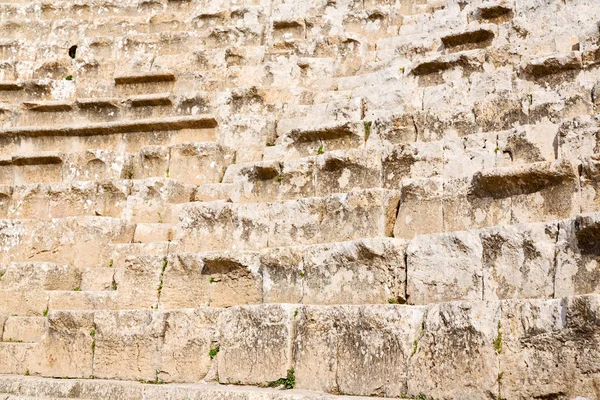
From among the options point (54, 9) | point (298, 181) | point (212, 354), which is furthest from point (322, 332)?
point (54, 9)

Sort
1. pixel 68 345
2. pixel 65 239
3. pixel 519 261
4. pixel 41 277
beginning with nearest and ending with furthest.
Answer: pixel 519 261 < pixel 68 345 < pixel 41 277 < pixel 65 239

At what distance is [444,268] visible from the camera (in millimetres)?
6164

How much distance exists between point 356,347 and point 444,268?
2.96 feet

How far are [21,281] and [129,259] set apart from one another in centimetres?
150

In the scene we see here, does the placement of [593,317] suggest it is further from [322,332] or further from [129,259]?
[129,259]

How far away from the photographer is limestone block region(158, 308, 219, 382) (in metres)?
6.89

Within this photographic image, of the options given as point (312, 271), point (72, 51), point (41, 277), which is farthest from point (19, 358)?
Answer: point (72, 51)

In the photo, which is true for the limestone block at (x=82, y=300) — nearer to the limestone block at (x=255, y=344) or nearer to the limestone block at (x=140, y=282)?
the limestone block at (x=140, y=282)

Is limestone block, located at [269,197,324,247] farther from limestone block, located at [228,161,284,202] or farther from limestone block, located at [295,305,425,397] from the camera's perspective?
limestone block, located at [295,305,425,397]

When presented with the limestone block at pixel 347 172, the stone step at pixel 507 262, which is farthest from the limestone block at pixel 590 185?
the limestone block at pixel 347 172

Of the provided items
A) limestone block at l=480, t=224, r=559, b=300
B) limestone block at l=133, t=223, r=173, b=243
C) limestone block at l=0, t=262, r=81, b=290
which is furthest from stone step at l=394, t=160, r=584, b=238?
limestone block at l=0, t=262, r=81, b=290

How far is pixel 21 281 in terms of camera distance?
28.1ft

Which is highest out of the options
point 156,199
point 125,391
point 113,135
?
point 113,135

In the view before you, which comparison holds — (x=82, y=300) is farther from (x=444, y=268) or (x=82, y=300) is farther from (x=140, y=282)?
(x=444, y=268)
